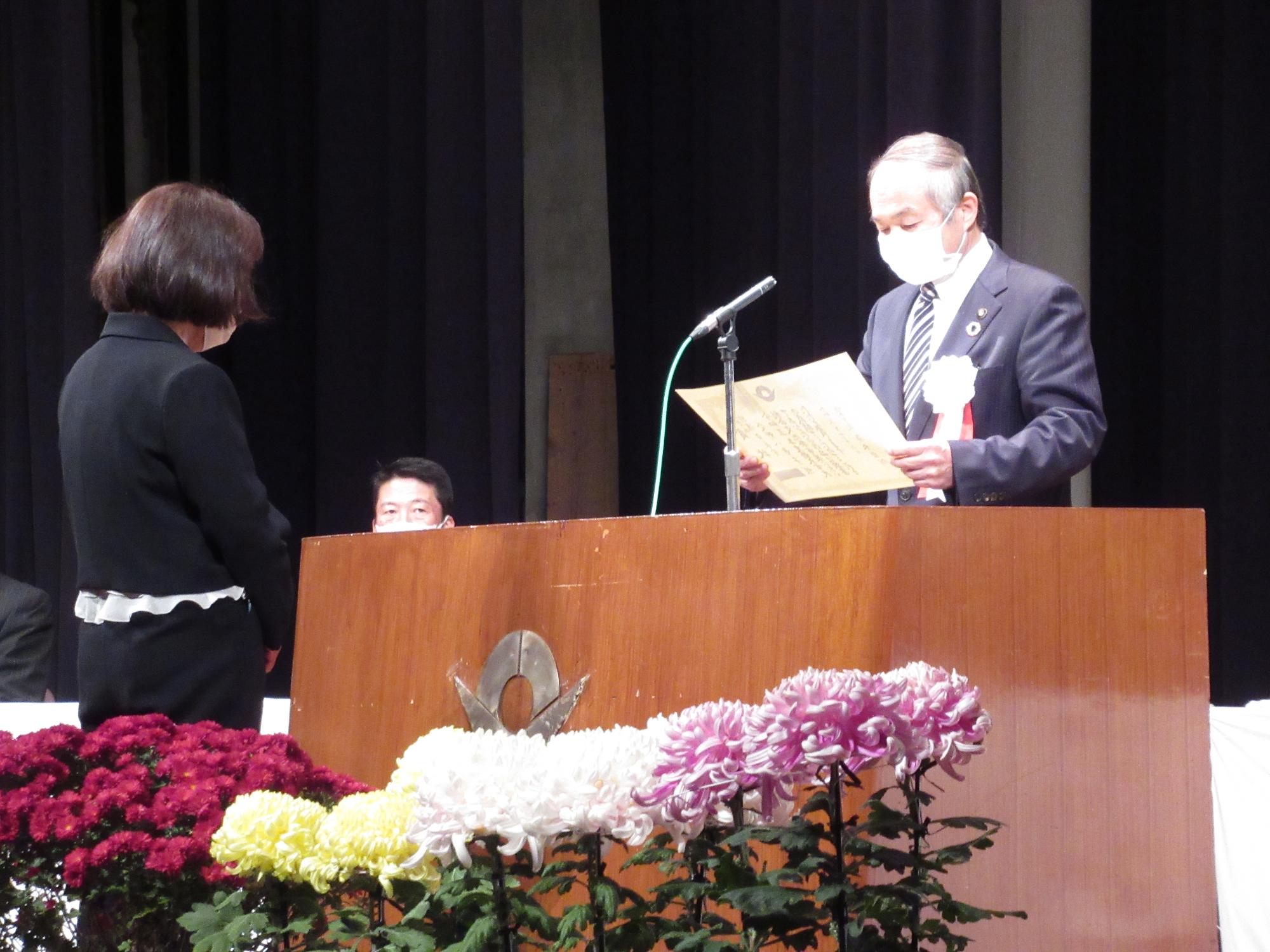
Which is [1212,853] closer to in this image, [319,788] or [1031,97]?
[319,788]

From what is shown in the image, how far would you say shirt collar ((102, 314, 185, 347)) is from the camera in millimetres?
1737

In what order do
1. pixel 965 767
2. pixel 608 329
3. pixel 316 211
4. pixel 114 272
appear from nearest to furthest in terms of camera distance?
pixel 965 767, pixel 114 272, pixel 316 211, pixel 608 329

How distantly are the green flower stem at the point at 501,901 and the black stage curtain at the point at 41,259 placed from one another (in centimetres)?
363

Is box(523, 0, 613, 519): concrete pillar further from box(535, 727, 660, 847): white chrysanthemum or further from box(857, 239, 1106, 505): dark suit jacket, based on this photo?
box(535, 727, 660, 847): white chrysanthemum

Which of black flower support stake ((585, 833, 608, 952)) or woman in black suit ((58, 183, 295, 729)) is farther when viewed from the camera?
woman in black suit ((58, 183, 295, 729))

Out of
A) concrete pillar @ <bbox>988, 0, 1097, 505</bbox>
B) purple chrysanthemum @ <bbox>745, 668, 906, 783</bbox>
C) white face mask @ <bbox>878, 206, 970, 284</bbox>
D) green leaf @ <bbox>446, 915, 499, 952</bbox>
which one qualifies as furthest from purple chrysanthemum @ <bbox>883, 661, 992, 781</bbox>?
concrete pillar @ <bbox>988, 0, 1097, 505</bbox>

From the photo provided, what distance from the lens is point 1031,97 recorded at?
12.5 ft

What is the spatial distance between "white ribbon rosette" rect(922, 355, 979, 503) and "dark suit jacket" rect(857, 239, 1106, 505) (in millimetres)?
20

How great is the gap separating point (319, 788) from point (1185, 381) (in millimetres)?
2671

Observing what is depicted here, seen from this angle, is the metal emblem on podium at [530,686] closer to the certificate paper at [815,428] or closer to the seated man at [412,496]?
the certificate paper at [815,428]

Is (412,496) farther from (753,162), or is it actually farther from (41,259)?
(41,259)

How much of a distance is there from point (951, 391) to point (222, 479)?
939 millimetres

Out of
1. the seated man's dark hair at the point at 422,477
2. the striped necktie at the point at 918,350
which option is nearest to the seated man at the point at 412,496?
the seated man's dark hair at the point at 422,477

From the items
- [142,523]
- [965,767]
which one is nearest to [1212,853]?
[965,767]
